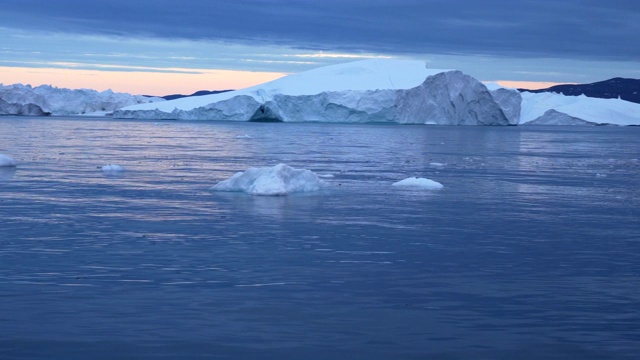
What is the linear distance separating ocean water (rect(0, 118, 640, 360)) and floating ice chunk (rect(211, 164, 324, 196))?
267 mm

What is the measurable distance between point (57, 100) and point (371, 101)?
37.0 meters

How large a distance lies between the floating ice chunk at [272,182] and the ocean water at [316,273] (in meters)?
0.27

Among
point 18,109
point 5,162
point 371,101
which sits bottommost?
point 18,109

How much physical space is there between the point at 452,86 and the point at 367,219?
48.7m

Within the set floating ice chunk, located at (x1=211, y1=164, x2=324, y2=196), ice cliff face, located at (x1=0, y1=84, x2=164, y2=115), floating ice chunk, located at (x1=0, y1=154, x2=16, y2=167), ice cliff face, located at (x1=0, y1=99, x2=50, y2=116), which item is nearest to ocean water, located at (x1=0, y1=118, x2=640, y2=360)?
floating ice chunk, located at (x1=211, y1=164, x2=324, y2=196)

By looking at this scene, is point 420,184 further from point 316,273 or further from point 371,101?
point 371,101

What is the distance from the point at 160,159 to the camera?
23062 millimetres

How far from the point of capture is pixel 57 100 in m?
83.8

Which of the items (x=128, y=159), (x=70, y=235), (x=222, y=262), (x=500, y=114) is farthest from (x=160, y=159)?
(x=500, y=114)

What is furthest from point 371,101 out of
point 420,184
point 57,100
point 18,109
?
point 420,184

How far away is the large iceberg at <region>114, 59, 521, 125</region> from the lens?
2350 inches

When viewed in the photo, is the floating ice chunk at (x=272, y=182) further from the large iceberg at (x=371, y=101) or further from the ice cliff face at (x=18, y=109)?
the ice cliff face at (x=18, y=109)

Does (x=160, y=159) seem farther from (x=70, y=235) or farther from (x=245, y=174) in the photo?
(x=70, y=235)

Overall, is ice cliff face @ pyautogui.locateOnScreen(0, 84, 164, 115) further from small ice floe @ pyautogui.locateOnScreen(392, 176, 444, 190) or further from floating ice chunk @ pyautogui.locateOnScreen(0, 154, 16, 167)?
small ice floe @ pyautogui.locateOnScreen(392, 176, 444, 190)
